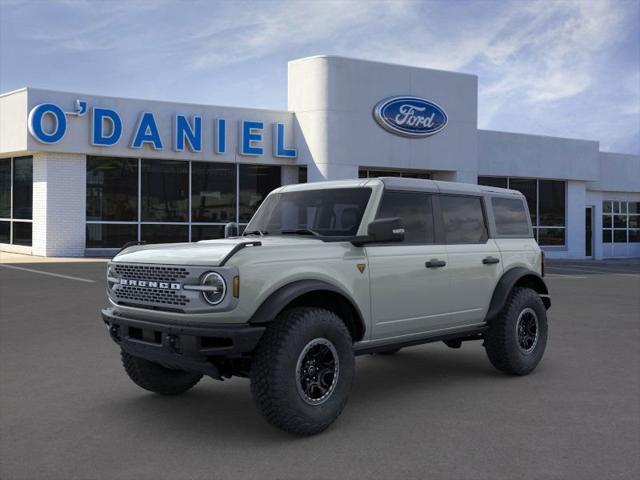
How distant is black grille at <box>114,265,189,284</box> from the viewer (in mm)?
4941

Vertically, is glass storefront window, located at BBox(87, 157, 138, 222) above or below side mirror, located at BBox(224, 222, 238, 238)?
above

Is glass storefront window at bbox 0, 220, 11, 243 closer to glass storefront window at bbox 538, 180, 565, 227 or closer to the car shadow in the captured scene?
the car shadow

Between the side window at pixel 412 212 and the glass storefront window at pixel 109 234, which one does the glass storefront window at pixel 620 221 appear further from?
the side window at pixel 412 212

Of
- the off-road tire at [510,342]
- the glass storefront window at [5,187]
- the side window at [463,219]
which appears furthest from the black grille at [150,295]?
the glass storefront window at [5,187]

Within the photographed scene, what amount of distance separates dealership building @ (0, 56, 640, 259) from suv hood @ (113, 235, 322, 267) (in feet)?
58.7

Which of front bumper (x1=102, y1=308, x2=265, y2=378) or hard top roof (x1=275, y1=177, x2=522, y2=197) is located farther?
hard top roof (x1=275, y1=177, x2=522, y2=197)

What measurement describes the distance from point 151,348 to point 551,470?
9.24 ft

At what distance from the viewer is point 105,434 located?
4945mm

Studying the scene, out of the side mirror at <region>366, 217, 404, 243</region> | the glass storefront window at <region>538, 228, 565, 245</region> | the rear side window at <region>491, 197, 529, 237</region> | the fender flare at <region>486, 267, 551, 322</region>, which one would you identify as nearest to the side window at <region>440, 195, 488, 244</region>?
the rear side window at <region>491, 197, 529, 237</region>

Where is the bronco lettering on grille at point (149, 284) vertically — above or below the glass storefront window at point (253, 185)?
below

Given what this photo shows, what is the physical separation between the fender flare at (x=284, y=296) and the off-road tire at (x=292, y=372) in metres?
0.14

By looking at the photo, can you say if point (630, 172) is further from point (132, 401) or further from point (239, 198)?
point (132, 401)

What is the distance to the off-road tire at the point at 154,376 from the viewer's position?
19.2ft

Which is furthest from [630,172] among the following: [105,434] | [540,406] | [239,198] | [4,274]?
[105,434]
